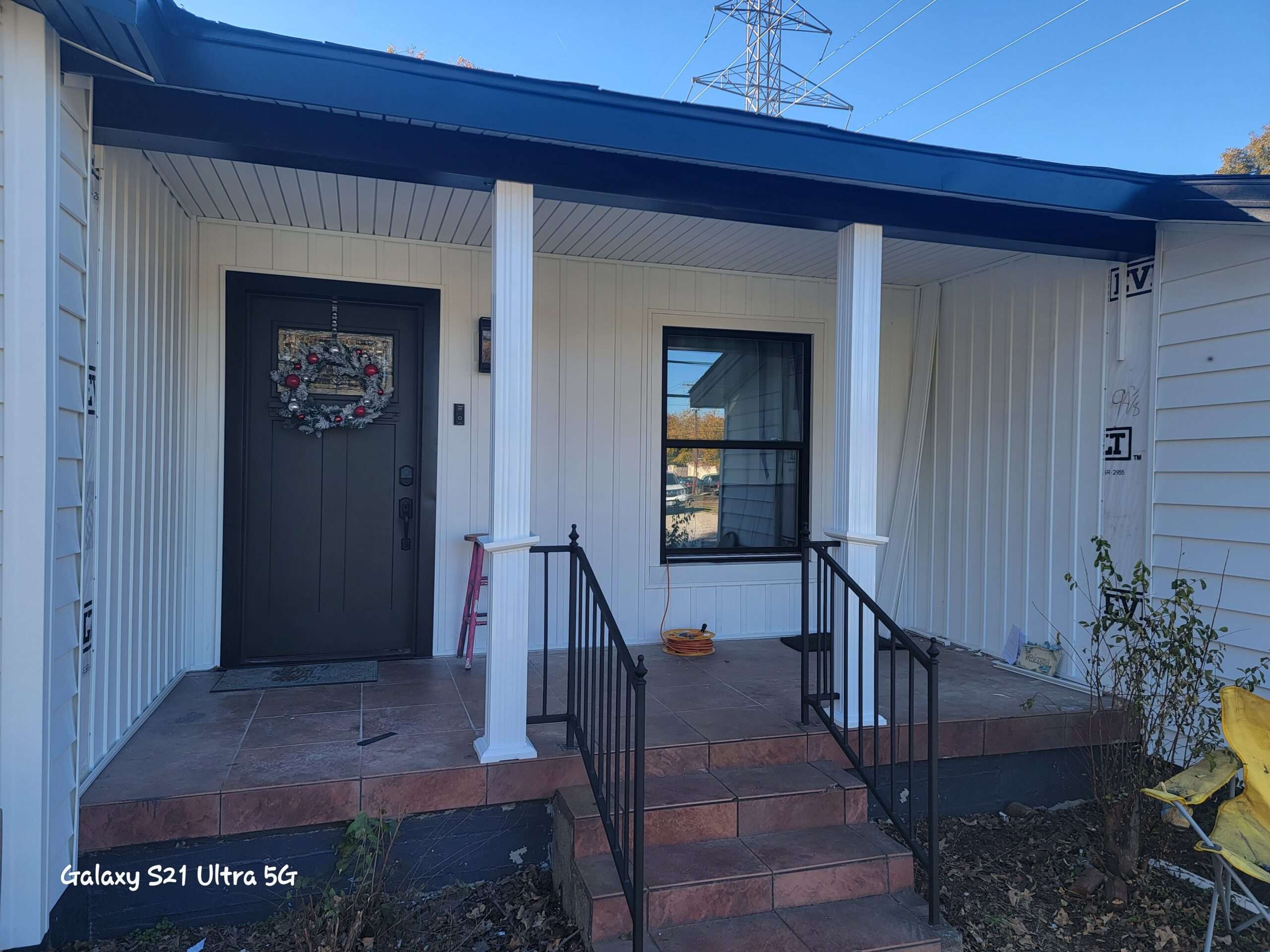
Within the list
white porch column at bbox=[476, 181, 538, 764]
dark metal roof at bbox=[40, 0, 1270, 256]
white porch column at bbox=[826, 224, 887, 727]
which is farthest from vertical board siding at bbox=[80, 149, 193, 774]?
white porch column at bbox=[826, 224, 887, 727]

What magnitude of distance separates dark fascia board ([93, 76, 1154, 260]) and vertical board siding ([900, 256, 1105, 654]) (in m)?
0.55

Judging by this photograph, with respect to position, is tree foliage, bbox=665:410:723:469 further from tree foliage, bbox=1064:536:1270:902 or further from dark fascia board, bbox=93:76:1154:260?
tree foliage, bbox=1064:536:1270:902

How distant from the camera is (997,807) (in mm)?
3500

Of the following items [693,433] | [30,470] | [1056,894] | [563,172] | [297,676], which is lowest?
[1056,894]

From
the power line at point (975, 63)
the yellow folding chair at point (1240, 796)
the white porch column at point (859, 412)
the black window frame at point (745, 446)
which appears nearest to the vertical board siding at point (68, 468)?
the white porch column at point (859, 412)

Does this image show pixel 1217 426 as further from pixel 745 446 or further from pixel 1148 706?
pixel 745 446

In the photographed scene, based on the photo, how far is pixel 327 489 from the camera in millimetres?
4180

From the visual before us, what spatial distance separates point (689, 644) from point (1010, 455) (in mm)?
2154

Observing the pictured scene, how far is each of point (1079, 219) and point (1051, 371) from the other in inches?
36.7

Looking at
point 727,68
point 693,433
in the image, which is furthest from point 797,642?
point 727,68

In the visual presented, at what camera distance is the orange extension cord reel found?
4438 millimetres

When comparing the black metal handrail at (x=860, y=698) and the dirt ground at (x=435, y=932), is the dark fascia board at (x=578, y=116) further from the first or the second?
the dirt ground at (x=435, y=932)

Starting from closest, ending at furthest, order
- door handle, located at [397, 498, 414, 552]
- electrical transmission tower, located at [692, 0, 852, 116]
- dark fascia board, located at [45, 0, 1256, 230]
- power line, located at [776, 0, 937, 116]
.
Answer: dark fascia board, located at [45, 0, 1256, 230]
door handle, located at [397, 498, 414, 552]
power line, located at [776, 0, 937, 116]
electrical transmission tower, located at [692, 0, 852, 116]

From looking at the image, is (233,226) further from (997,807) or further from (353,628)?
(997,807)
